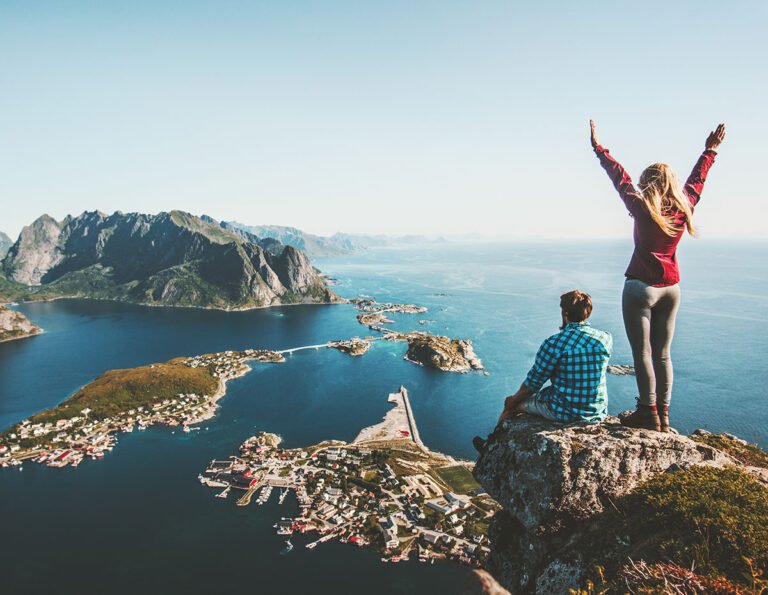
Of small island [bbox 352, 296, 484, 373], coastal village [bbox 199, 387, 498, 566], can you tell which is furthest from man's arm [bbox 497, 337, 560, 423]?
small island [bbox 352, 296, 484, 373]

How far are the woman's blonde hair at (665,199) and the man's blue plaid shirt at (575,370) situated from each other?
1631 mm

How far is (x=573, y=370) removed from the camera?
552cm

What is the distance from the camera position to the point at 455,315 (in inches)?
5448

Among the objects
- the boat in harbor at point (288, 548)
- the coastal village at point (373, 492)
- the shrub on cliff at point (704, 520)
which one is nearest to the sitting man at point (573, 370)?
the shrub on cliff at point (704, 520)

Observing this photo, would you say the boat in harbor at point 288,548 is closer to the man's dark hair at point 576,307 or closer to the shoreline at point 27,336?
the man's dark hair at point 576,307

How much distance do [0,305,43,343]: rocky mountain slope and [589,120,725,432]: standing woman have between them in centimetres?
17798

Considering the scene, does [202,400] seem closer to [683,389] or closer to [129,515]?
[129,515]

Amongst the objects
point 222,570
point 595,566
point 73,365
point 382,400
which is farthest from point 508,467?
point 73,365

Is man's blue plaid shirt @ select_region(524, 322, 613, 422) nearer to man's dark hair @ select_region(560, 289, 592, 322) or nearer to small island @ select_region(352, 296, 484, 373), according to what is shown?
man's dark hair @ select_region(560, 289, 592, 322)

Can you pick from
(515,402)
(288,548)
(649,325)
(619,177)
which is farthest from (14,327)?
(649,325)

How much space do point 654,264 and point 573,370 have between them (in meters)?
1.78

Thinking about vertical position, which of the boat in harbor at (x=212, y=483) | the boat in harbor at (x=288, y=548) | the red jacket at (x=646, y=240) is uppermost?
the red jacket at (x=646, y=240)

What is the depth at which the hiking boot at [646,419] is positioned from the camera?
5.71 metres

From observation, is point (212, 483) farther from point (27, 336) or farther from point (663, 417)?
point (27, 336)
